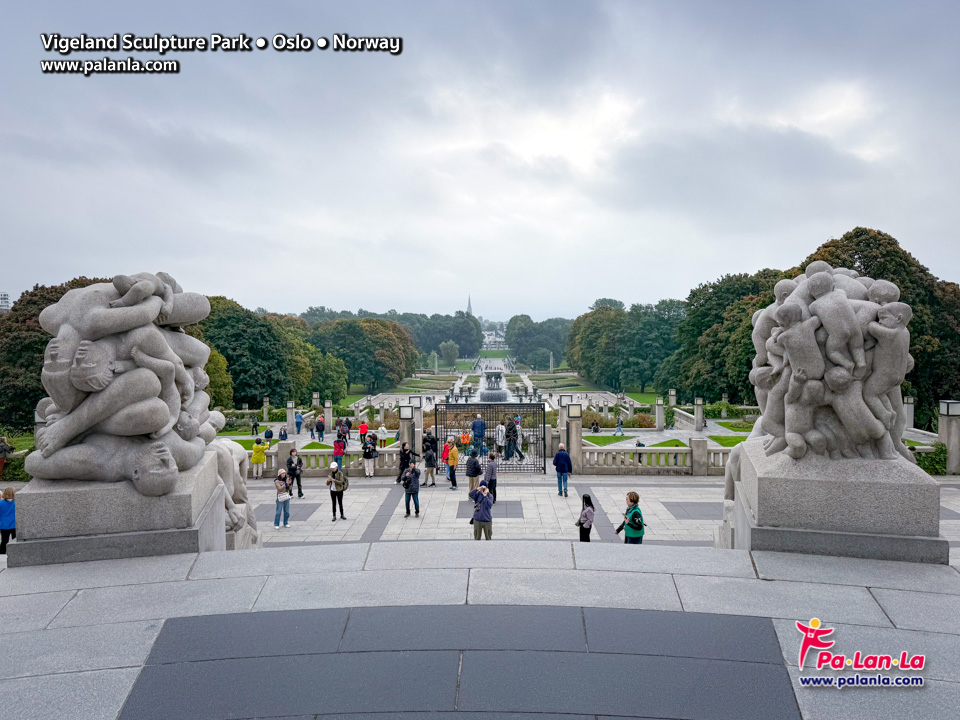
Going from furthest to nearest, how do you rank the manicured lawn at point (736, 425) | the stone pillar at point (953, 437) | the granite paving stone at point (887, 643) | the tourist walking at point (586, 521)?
the manicured lawn at point (736, 425)
the stone pillar at point (953, 437)
the tourist walking at point (586, 521)
the granite paving stone at point (887, 643)

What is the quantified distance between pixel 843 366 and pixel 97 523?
24.1 ft

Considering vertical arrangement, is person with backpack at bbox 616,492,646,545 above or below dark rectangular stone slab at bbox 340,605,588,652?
below

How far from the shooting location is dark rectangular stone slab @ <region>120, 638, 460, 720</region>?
12.4ft

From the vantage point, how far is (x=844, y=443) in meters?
6.25

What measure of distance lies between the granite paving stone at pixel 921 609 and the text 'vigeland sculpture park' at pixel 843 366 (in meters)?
1.43

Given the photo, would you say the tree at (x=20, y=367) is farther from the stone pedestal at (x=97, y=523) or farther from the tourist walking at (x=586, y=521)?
the tourist walking at (x=586, y=521)

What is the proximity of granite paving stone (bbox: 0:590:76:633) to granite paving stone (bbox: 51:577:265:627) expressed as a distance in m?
0.09

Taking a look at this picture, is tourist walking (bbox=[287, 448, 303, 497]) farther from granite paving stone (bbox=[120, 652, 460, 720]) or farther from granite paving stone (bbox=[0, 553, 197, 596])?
granite paving stone (bbox=[120, 652, 460, 720])

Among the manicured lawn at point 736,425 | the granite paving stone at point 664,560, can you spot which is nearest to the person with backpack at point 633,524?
the granite paving stone at point 664,560

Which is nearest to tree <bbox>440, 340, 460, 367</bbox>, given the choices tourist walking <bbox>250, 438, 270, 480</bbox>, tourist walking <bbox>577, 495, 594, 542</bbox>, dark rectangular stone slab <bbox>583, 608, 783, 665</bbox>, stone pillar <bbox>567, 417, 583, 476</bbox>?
stone pillar <bbox>567, 417, 583, 476</bbox>

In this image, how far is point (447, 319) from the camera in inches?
6211

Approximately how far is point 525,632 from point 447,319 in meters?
154

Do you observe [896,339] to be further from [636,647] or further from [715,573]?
[636,647]

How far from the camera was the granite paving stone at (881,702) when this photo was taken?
370cm
